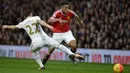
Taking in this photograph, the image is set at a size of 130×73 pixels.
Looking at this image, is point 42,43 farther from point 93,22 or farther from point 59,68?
point 93,22

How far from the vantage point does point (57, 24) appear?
2119cm

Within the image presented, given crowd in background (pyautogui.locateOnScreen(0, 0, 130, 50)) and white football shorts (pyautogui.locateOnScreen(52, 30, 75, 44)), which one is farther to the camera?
crowd in background (pyautogui.locateOnScreen(0, 0, 130, 50))

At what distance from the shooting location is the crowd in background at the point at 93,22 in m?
27.8

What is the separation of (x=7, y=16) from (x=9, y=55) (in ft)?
13.4

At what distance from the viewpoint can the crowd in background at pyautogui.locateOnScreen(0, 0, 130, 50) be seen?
27.8m

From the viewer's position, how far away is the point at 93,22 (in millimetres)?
29594

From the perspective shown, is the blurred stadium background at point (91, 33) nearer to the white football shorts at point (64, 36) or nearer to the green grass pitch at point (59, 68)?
the green grass pitch at point (59, 68)

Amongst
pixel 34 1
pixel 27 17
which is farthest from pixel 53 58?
pixel 27 17

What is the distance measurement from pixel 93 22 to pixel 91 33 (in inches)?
37.4

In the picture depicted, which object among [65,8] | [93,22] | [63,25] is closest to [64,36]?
[63,25]

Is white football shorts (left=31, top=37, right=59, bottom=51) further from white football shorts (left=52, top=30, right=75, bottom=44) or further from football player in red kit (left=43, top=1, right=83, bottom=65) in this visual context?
white football shorts (left=52, top=30, right=75, bottom=44)

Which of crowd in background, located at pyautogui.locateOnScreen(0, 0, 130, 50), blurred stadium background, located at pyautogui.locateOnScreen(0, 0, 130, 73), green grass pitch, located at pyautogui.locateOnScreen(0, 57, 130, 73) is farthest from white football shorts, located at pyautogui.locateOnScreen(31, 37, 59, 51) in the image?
crowd in background, located at pyautogui.locateOnScreen(0, 0, 130, 50)

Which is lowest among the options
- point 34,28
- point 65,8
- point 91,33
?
point 91,33

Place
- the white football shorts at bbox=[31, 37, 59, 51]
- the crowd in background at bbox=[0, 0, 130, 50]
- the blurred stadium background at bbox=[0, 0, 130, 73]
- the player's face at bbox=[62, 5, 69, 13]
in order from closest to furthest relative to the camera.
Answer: the white football shorts at bbox=[31, 37, 59, 51]
the player's face at bbox=[62, 5, 69, 13]
the blurred stadium background at bbox=[0, 0, 130, 73]
the crowd in background at bbox=[0, 0, 130, 50]
